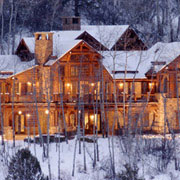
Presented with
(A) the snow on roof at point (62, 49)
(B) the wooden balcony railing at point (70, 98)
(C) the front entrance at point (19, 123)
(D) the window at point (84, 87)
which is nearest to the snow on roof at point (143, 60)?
(B) the wooden balcony railing at point (70, 98)

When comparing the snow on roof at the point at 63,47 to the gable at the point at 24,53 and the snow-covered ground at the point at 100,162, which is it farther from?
the snow-covered ground at the point at 100,162

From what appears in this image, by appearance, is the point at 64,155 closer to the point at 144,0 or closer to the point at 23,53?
the point at 23,53

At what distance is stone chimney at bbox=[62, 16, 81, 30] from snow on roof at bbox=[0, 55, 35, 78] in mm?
10953

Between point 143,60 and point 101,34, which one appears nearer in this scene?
point 143,60

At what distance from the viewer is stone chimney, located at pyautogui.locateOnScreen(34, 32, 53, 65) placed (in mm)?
45219

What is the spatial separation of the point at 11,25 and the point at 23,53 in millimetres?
19993

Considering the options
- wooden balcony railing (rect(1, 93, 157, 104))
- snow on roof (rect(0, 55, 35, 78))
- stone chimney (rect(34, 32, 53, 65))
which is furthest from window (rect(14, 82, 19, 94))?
stone chimney (rect(34, 32, 53, 65))

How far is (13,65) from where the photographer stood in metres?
46.6

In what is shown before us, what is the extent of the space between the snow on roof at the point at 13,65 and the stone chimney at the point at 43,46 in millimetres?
988

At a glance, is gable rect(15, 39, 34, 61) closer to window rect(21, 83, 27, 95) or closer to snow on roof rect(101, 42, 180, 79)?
window rect(21, 83, 27, 95)

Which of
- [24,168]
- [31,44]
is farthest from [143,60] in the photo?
[24,168]

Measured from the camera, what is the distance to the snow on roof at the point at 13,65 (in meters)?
44.7

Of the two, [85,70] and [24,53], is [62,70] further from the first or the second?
[24,53]

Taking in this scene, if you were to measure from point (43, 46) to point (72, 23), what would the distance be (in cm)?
1278
